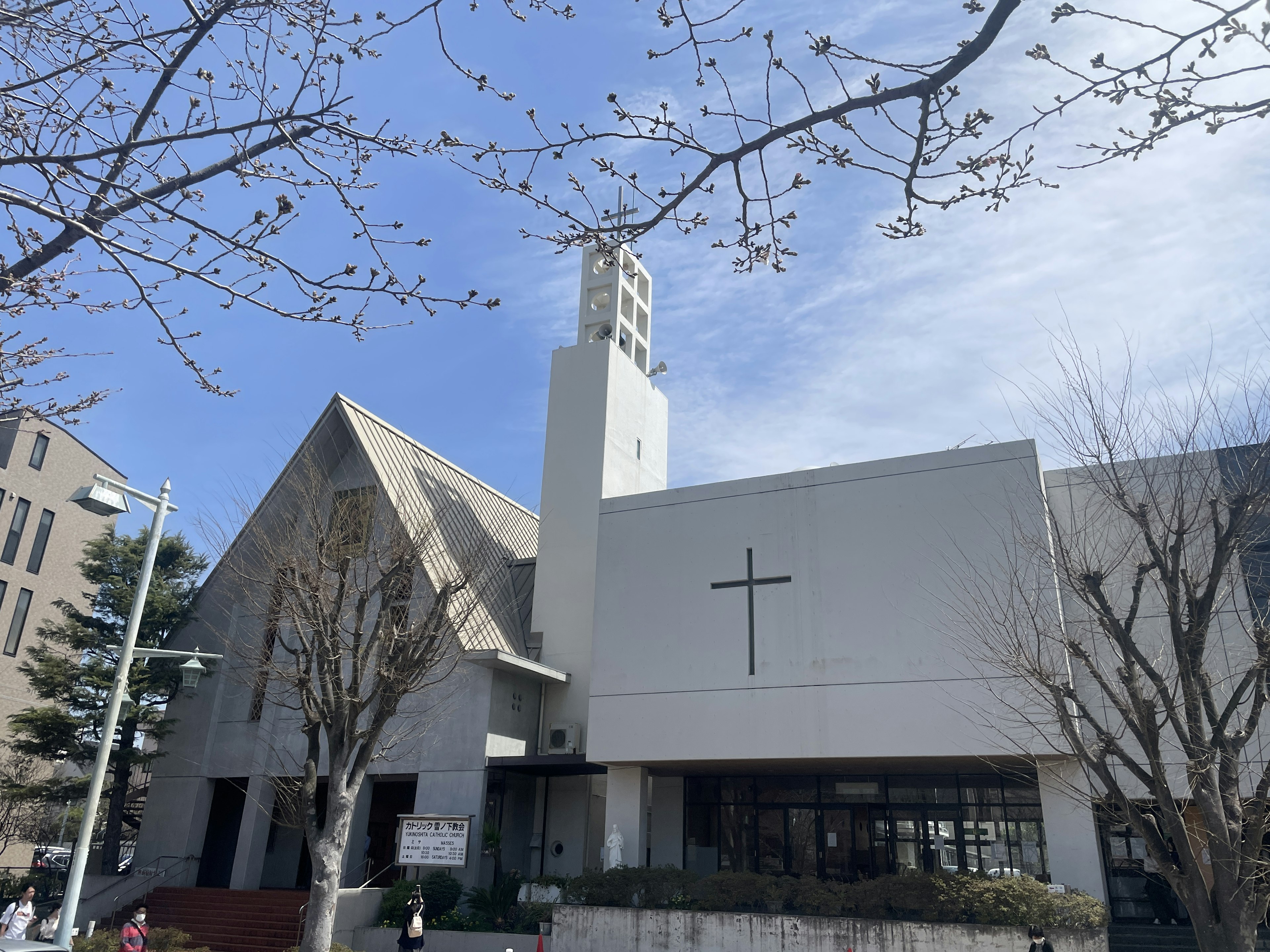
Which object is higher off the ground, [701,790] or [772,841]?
[701,790]

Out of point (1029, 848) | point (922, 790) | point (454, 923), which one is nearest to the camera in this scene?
point (1029, 848)

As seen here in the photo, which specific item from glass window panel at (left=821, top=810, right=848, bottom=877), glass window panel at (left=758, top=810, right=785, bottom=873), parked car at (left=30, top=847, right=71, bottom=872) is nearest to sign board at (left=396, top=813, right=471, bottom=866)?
glass window panel at (left=758, top=810, right=785, bottom=873)

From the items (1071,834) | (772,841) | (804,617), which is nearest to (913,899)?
(1071,834)

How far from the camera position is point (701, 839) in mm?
21453

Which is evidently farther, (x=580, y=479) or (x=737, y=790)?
(x=580, y=479)

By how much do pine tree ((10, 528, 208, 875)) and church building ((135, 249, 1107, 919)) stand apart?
91 cm

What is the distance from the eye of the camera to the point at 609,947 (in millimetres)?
17328

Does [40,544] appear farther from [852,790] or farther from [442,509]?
[852,790]

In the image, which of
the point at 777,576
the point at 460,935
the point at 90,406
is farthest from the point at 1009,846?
the point at 90,406

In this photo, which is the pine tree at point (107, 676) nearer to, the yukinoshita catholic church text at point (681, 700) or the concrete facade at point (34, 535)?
the yukinoshita catholic church text at point (681, 700)

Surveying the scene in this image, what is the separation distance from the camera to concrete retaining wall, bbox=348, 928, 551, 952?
18000 millimetres

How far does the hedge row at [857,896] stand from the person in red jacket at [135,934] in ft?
25.0

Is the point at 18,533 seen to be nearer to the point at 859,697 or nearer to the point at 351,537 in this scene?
the point at 351,537

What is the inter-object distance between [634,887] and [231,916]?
9.34m
